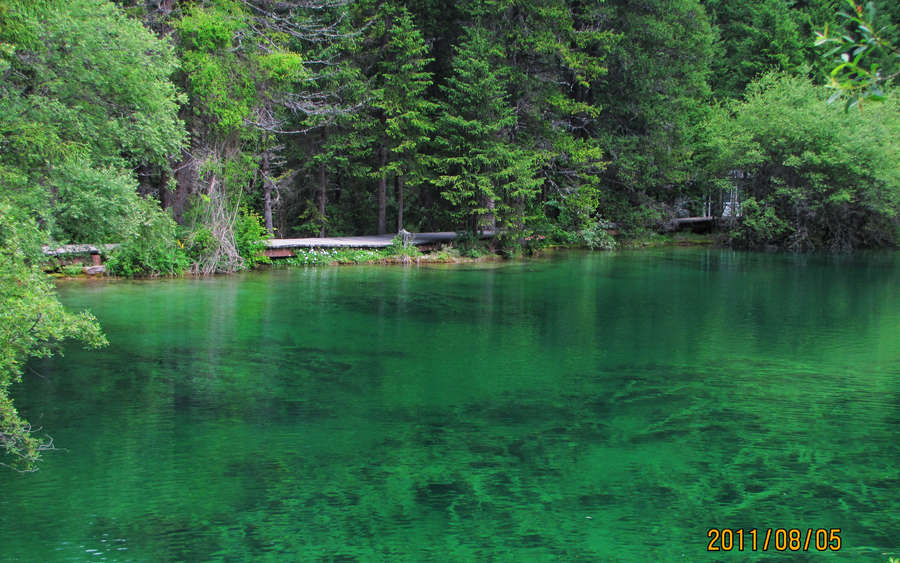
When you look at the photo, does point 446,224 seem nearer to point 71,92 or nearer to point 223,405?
point 71,92

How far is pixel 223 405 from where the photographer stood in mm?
9398

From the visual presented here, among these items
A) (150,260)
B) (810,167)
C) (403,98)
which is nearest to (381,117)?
(403,98)

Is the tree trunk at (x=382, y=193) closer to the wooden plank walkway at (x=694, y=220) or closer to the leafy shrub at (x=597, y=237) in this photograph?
the leafy shrub at (x=597, y=237)

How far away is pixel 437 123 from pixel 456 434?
19.4 m

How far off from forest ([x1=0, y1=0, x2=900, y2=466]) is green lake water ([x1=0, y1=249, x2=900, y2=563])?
9.95 ft

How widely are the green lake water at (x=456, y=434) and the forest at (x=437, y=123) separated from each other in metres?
3.03

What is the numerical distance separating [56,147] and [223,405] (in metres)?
3.90

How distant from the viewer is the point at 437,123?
87.4ft

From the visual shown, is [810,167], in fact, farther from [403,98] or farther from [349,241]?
[349,241]

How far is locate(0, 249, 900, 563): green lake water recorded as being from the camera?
614cm

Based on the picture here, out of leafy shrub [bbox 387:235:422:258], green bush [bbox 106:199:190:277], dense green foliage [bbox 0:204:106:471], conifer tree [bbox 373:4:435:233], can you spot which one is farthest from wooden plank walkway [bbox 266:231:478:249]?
dense green foliage [bbox 0:204:106:471]

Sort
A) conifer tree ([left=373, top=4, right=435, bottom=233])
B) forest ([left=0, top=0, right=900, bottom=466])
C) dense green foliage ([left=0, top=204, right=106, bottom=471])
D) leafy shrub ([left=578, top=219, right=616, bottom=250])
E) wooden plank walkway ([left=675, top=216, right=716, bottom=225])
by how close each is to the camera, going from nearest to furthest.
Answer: dense green foliage ([left=0, top=204, right=106, bottom=471]) → forest ([left=0, top=0, right=900, bottom=466]) → conifer tree ([left=373, top=4, right=435, bottom=233]) → leafy shrub ([left=578, top=219, right=616, bottom=250]) → wooden plank walkway ([left=675, top=216, right=716, bottom=225])

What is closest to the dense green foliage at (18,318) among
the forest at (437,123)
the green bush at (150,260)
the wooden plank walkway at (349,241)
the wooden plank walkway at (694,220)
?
the forest at (437,123)

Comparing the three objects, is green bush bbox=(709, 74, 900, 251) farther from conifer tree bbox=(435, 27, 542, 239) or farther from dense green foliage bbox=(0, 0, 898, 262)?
conifer tree bbox=(435, 27, 542, 239)
